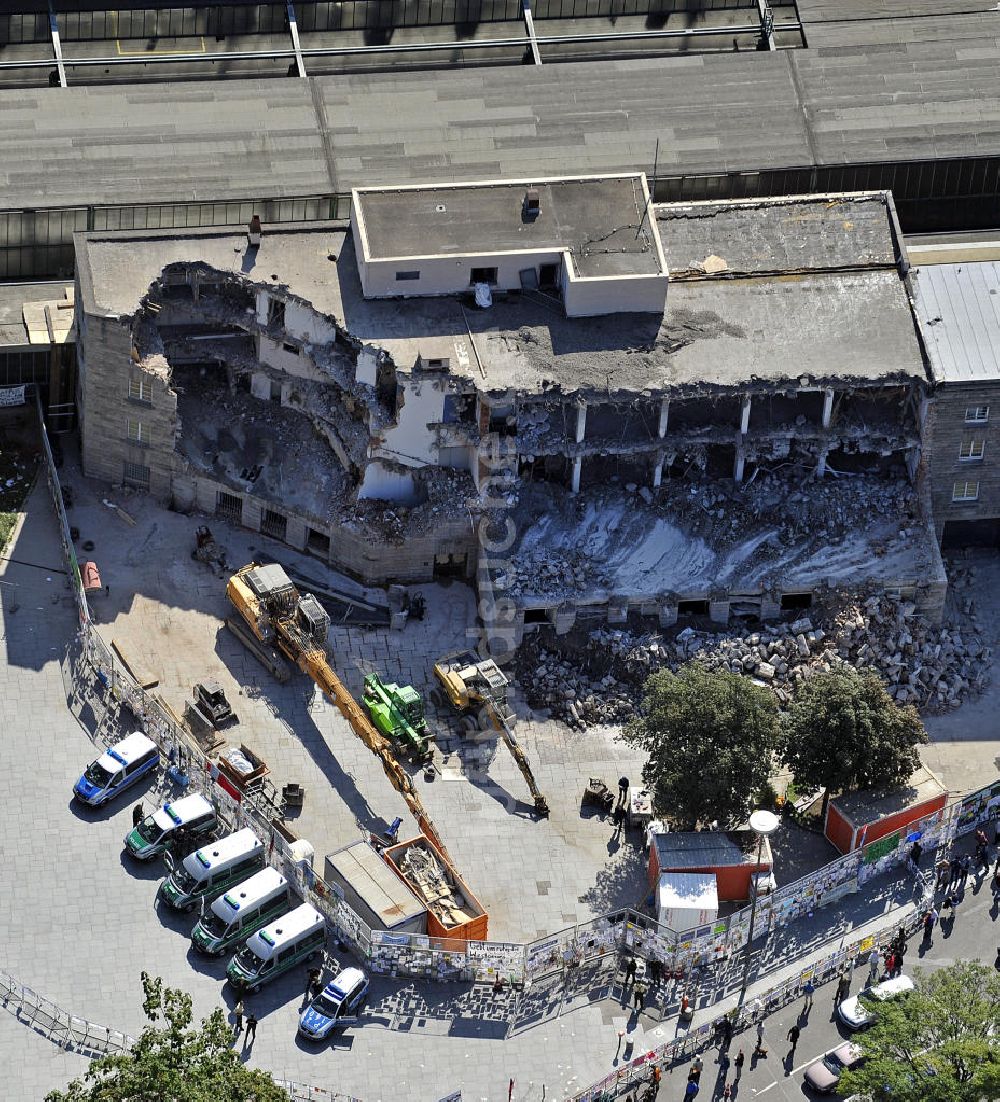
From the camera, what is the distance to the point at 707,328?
144875 mm

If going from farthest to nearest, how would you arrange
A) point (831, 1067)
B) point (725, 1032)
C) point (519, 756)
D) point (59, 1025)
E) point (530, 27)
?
→ point (530, 27), point (519, 756), point (725, 1032), point (59, 1025), point (831, 1067)

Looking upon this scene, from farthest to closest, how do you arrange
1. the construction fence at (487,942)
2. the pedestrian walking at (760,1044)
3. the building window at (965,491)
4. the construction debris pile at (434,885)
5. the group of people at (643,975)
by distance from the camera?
the building window at (965,491) → the construction debris pile at (434,885) → the group of people at (643,975) → the construction fence at (487,942) → the pedestrian walking at (760,1044)

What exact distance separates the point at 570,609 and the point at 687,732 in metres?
13.0

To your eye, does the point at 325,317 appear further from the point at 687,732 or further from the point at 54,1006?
the point at 54,1006

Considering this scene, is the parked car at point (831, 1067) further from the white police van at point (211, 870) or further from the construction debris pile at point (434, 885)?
the white police van at point (211, 870)

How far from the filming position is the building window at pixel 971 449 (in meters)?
146

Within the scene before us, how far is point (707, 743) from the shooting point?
5177 inches

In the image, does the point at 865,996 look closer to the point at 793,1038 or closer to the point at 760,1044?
the point at 793,1038

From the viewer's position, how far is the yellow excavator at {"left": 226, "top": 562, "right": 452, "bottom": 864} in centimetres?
13625

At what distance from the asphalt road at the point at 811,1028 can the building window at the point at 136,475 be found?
43393 millimetres

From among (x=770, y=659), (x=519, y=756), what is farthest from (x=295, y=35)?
(x=519, y=756)

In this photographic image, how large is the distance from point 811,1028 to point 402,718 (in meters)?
25.2

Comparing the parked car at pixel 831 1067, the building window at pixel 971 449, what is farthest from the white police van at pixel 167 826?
the building window at pixel 971 449

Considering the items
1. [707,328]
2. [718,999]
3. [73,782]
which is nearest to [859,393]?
[707,328]
